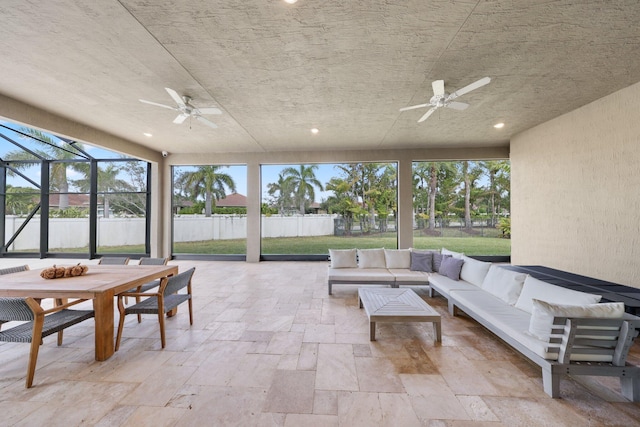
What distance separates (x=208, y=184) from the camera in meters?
9.66

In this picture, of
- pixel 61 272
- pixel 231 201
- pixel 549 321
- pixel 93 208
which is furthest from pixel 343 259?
pixel 93 208

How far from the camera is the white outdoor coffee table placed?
2.70 meters

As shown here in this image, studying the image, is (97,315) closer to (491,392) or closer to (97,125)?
(491,392)

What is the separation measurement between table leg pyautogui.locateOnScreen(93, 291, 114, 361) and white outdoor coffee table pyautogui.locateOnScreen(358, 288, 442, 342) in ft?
8.56

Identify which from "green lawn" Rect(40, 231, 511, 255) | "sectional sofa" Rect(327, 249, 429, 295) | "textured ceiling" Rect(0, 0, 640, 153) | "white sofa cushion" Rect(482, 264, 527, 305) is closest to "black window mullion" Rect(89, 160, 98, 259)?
"green lawn" Rect(40, 231, 511, 255)

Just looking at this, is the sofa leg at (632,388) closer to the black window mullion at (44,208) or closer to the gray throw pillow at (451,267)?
the gray throw pillow at (451,267)

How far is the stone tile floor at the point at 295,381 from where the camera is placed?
1694 millimetres

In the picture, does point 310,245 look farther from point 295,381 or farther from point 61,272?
point 295,381

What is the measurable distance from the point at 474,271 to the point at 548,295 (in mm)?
1218

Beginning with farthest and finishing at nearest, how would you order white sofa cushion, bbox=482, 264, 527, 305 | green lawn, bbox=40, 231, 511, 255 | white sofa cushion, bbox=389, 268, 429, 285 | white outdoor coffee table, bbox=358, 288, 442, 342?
green lawn, bbox=40, 231, 511, 255
white sofa cushion, bbox=389, 268, 429, 285
white sofa cushion, bbox=482, 264, 527, 305
white outdoor coffee table, bbox=358, 288, 442, 342

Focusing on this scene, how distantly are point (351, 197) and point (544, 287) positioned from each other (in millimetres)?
6793

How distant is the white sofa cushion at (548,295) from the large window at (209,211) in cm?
673

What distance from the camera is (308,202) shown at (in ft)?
29.9

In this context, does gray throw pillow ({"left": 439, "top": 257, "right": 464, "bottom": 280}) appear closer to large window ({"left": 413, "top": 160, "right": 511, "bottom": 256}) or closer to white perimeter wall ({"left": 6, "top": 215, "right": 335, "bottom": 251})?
white perimeter wall ({"left": 6, "top": 215, "right": 335, "bottom": 251})
